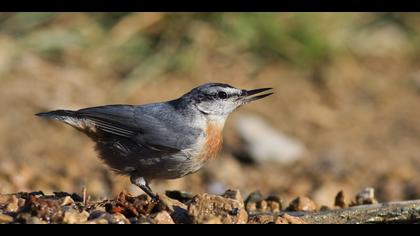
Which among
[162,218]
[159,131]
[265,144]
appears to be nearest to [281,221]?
[162,218]

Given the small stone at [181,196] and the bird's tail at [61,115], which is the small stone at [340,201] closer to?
the small stone at [181,196]

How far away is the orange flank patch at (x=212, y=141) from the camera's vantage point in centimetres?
694

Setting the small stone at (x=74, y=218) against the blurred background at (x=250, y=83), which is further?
the blurred background at (x=250, y=83)

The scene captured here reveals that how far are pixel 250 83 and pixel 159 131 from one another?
463 cm

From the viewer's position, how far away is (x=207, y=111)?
24.1 ft

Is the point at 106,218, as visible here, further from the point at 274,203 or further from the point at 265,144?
the point at 265,144

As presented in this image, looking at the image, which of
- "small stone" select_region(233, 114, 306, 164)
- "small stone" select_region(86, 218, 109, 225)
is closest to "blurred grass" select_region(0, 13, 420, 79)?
"small stone" select_region(233, 114, 306, 164)

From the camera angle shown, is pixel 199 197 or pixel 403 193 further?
pixel 403 193

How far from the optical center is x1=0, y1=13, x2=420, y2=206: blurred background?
9.53 meters

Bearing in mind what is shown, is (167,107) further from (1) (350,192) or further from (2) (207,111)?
(1) (350,192)

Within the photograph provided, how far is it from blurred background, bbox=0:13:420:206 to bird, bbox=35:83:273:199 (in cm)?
192

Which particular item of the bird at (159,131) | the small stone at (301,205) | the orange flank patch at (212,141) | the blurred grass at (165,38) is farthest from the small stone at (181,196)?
the blurred grass at (165,38)
